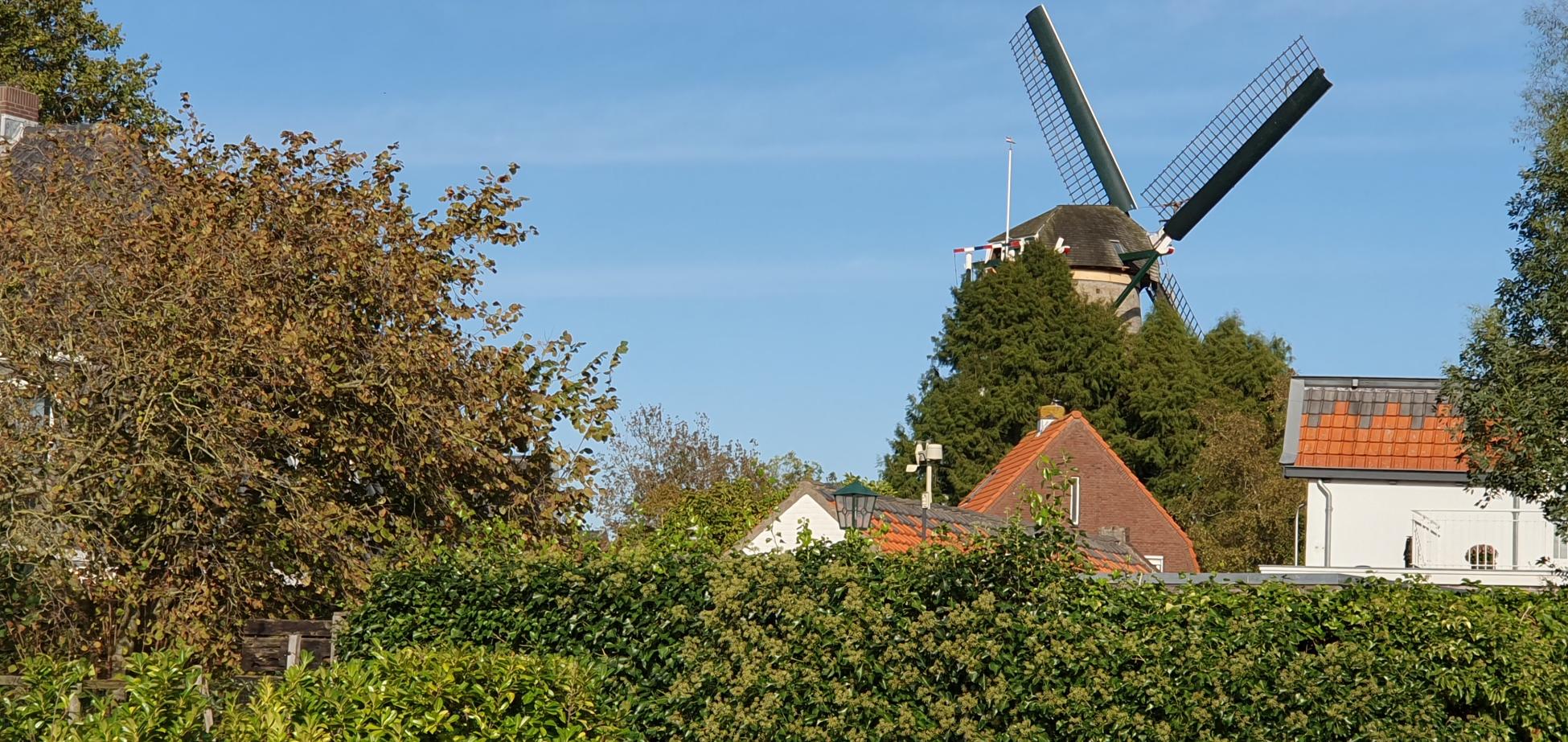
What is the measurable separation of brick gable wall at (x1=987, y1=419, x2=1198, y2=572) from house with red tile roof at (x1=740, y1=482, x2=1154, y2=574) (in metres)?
13.2

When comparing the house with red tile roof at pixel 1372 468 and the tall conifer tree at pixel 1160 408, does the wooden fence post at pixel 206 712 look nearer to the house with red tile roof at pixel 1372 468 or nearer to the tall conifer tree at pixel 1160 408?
the house with red tile roof at pixel 1372 468

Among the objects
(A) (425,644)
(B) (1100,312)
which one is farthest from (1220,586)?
(B) (1100,312)

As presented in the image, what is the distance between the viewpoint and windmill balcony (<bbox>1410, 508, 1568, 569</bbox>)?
986 inches

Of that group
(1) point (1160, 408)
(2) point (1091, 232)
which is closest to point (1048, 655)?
(1) point (1160, 408)

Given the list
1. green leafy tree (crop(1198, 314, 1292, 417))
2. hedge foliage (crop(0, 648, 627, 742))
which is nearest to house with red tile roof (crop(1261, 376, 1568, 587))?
hedge foliage (crop(0, 648, 627, 742))

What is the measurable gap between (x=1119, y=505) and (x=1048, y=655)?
120ft

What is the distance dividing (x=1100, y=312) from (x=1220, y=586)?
147ft

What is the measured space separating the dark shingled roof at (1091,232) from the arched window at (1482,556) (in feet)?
108

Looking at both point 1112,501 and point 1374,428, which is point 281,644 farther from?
point 1112,501

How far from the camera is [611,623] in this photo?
12.6 m

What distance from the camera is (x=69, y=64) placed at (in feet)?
122

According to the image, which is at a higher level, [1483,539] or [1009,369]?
[1009,369]

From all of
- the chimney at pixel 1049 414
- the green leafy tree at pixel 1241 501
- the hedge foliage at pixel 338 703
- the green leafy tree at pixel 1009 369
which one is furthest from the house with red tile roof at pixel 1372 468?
the green leafy tree at pixel 1009 369

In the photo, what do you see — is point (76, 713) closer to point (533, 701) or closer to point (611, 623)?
point (533, 701)
